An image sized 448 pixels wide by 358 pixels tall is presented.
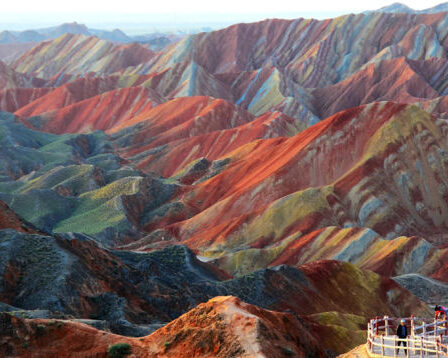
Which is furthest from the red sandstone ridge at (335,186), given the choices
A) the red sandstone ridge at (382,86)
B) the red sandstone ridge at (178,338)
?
the red sandstone ridge at (382,86)

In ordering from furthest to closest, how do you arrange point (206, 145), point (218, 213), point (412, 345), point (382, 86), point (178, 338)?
1. point (382, 86)
2. point (206, 145)
3. point (218, 213)
4. point (178, 338)
5. point (412, 345)

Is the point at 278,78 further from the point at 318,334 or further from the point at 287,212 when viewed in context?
the point at 318,334

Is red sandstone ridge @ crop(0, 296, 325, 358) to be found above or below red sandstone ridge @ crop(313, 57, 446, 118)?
above

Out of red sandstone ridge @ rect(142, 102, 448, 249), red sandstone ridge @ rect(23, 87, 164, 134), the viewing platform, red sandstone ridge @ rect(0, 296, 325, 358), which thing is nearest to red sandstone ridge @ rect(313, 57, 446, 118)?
red sandstone ridge @ rect(23, 87, 164, 134)

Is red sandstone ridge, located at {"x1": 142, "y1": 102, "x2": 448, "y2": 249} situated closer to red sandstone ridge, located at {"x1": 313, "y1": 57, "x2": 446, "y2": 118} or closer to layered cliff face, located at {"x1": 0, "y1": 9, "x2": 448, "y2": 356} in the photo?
layered cliff face, located at {"x1": 0, "y1": 9, "x2": 448, "y2": 356}

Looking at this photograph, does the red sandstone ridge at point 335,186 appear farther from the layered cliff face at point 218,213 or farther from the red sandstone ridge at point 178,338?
the red sandstone ridge at point 178,338

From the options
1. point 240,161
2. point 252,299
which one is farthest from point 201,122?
point 252,299

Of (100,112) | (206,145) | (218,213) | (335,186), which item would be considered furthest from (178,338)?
(100,112)

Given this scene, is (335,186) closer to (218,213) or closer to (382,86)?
(218,213)
